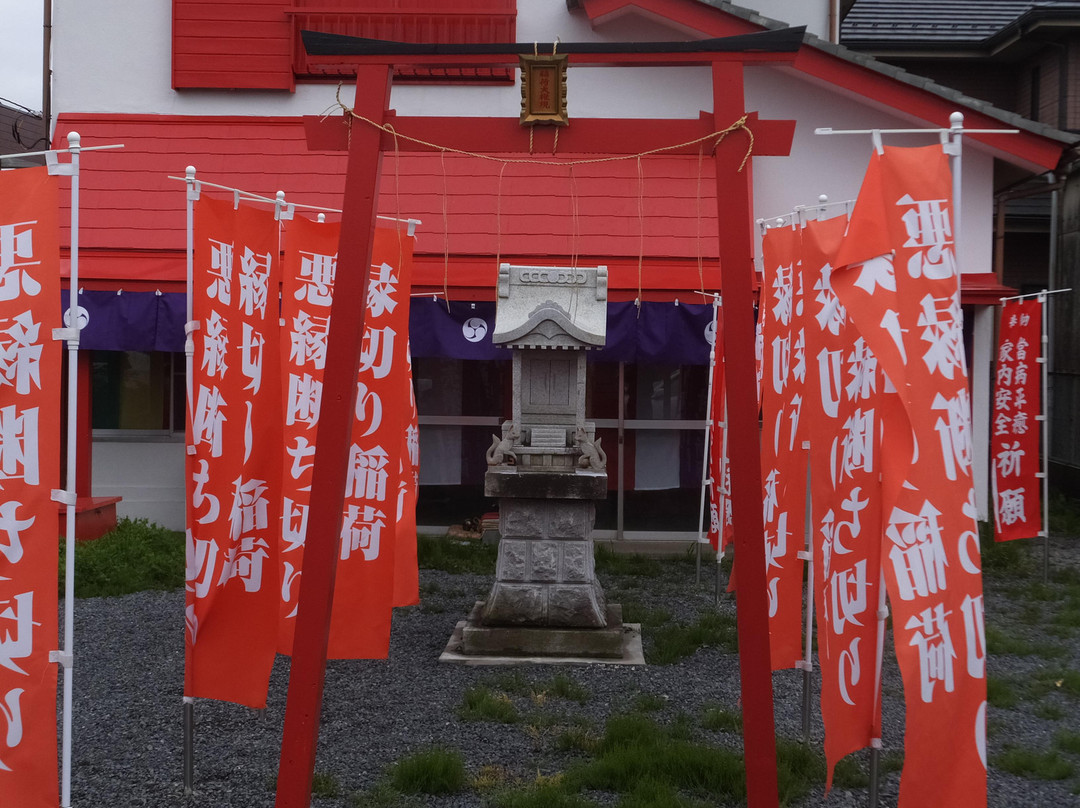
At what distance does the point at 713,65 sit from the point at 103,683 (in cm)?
522

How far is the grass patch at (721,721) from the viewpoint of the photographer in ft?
17.7

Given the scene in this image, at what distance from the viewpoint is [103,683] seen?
20.1 feet

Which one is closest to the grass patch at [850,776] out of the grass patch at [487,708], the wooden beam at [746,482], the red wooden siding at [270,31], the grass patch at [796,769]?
the grass patch at [796,769]

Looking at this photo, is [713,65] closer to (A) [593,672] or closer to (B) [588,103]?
(A) [593,672]

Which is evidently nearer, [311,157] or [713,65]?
[713,65]

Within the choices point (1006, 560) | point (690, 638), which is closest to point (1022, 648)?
point (690, 638)

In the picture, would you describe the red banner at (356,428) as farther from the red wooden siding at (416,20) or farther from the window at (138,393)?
the red wooden siding at (416,20)

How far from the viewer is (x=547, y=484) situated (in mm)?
6867

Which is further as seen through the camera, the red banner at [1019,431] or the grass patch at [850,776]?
the red banner at [1019,431]

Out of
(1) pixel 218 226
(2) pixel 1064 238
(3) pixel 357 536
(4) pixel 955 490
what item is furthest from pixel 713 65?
(2) pixel 1064 238

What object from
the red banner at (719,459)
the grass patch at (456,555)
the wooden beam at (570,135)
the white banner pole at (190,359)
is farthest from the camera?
the grass patch at (456,555)

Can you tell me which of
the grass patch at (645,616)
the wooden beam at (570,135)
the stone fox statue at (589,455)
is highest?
the wooden beam at (570,135)

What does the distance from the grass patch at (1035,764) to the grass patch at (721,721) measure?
135cm

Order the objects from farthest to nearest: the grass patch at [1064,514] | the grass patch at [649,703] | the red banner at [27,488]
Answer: the grass patch at [1064,514] < the grass patch at [649,703] < the red banner at [27,488]
